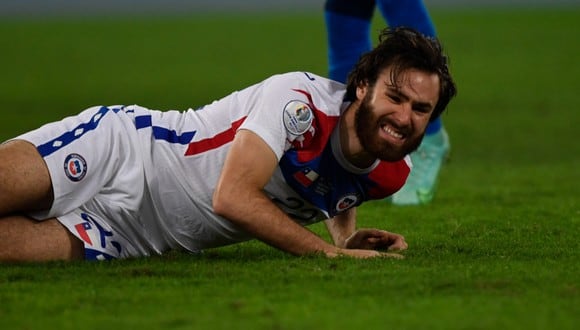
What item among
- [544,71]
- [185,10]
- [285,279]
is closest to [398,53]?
[285,279]

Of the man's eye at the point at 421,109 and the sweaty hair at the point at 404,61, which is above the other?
the sweaty hair at the point at 404,61

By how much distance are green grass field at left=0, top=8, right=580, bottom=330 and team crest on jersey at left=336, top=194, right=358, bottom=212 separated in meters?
0.31

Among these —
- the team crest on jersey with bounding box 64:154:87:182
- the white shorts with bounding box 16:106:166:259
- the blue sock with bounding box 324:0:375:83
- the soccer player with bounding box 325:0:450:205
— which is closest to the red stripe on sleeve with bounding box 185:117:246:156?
the white shorts with bounding box 16:106:166:259

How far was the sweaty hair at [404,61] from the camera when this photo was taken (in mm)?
5227

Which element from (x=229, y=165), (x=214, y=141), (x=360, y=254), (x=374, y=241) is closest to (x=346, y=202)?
(x=374, y=241)

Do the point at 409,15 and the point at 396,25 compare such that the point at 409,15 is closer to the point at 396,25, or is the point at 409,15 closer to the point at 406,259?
the point at 396,25

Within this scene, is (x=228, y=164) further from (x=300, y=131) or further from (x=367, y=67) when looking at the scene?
(x=367, y=67)

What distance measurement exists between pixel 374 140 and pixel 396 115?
12 cm

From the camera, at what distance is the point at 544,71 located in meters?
18.0

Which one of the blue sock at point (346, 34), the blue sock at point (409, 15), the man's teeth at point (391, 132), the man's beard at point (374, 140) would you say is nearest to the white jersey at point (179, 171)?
the man's beard at point (374, 140)

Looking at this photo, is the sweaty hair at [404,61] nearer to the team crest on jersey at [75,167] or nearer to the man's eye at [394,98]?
the man's eye at [394,98]

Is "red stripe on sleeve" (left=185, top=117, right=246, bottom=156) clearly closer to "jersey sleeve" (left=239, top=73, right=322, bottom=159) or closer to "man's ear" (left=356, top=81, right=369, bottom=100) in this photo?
"jersey sleeve" (left=239, top=73, right=322, bottom=159)

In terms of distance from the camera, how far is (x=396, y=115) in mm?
5137

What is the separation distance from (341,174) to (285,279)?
0.69 m
